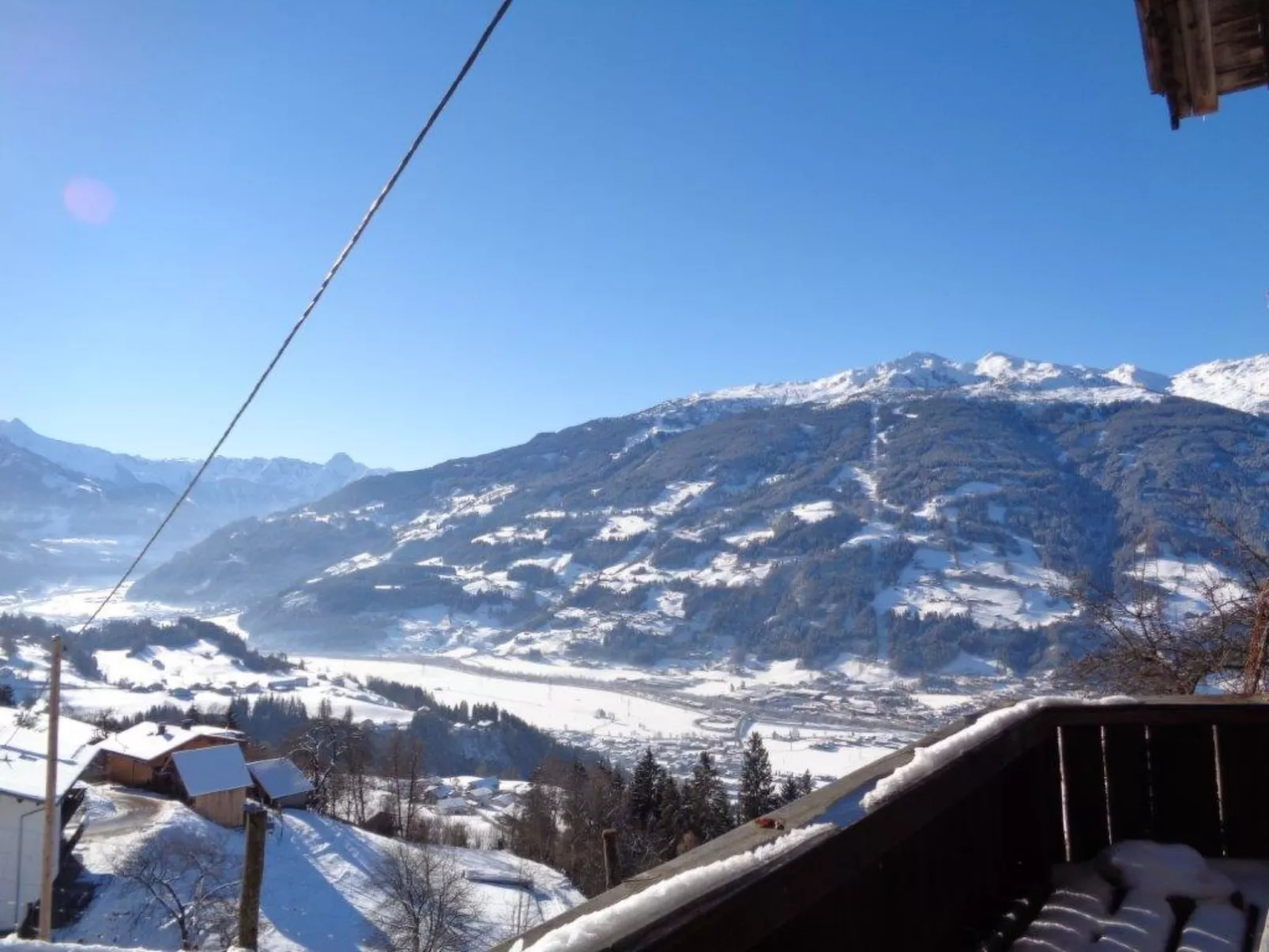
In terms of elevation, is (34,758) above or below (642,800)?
above

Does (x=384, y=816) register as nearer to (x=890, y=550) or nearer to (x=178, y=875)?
(x=178, y=875)

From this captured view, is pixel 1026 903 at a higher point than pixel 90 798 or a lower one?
higher

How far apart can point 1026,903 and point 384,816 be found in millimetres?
45953

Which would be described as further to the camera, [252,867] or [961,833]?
[252,867]

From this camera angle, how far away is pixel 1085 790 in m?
3.55

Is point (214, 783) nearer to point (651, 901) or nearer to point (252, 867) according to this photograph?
point (252, 867)

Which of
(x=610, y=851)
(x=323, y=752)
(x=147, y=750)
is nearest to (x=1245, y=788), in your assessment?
(x=610, y=851)

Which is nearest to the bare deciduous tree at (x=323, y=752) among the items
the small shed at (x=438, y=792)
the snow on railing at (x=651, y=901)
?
the small shed at (x=438, y=792)

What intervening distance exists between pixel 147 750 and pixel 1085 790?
4629 cm

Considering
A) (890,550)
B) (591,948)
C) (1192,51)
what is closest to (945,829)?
(591,948)

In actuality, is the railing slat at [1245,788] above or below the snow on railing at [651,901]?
below

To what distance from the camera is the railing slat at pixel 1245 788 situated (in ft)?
11.5

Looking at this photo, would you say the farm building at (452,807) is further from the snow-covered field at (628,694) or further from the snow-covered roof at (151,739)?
the snow-covered field at (628,694)

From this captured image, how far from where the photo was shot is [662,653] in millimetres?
169750
